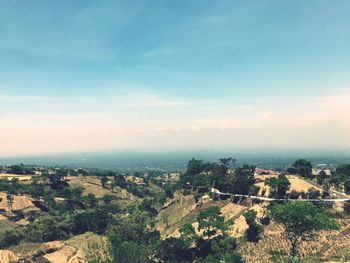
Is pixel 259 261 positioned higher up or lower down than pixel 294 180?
lower down

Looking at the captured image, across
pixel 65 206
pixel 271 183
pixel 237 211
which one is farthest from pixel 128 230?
pixel 65 206

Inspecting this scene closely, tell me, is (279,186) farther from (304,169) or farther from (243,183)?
(304,169)

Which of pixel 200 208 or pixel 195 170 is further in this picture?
pixel 195 170

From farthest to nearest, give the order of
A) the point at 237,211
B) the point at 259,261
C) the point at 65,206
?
the point at 65,206 < the point at 237,211 < the point at 259,261

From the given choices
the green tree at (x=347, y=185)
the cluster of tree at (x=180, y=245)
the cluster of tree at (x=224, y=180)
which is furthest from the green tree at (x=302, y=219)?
the cluster of tree at (x=224, y=180)

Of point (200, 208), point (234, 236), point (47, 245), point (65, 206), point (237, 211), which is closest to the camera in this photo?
point (234, 236)

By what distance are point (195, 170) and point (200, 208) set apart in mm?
49534

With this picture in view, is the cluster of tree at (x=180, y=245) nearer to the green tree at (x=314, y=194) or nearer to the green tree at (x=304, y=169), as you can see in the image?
the green tree at (x=314, y=194)

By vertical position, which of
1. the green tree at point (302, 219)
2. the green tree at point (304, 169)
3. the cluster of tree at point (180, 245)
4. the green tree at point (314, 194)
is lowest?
the cluster of tree at point (180, 245)

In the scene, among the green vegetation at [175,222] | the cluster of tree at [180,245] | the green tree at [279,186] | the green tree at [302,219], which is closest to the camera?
the green tree at [302,219]

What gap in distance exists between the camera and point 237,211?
4877 inches

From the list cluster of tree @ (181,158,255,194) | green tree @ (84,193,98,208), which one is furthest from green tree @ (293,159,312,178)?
green tree @ (84,193,98,208)

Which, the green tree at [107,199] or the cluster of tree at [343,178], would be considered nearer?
the cluster of tree at [343,178]

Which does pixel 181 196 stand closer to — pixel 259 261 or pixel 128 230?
pixel 128 230
